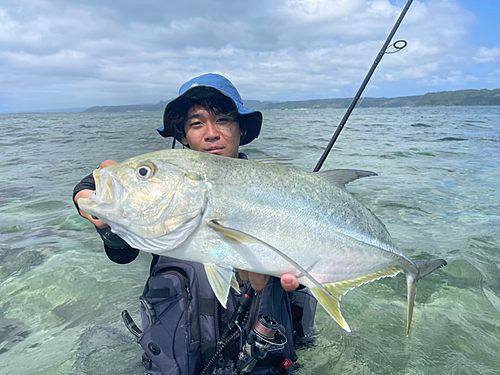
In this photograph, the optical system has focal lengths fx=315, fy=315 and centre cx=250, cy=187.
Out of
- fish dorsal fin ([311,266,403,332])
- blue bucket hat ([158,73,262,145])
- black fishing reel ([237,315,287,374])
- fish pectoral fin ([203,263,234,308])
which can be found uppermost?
blue bucket hat ([158,73,262,145])

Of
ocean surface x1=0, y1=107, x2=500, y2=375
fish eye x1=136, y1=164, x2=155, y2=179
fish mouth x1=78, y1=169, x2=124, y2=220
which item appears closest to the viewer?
fish mouth x1=78, y1=169, x2=124, y2=220

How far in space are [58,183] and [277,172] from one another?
9607mm

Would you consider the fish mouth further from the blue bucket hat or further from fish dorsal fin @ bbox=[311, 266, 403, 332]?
the blue bucket hat

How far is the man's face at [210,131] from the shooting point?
10.4ft

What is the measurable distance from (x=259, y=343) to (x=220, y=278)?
2.76ft

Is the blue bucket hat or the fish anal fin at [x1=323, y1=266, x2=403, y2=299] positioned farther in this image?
the blue bucket hat

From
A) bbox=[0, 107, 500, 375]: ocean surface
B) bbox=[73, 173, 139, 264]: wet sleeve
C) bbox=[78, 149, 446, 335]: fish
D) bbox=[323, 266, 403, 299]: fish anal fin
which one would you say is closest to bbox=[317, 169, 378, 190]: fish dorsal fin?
bbox=[78, 149, 446, 335]: fish

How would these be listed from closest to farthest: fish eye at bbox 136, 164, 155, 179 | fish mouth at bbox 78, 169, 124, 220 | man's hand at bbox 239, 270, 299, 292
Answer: fish mouth at bbox 78, 169, 124, 220, fish eye at bbox 136, 164, 155, 179, man's hand at bbox 239, 270, 299, 292

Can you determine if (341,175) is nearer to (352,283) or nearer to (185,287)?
(352,283)

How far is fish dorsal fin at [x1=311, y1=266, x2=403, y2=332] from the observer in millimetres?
1915

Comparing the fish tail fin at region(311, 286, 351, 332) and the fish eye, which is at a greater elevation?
the fish eye

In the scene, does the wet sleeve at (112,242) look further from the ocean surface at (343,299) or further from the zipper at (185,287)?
the ocean surface at (343,299)

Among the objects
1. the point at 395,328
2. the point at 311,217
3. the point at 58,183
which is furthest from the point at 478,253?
the point at 58,183

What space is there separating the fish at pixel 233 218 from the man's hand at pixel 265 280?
4 cm
